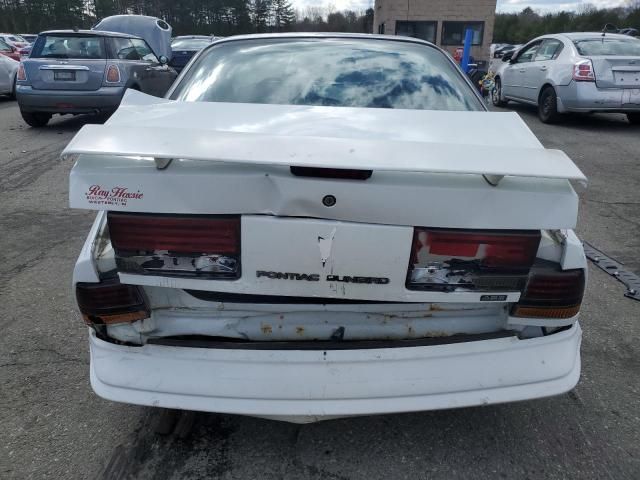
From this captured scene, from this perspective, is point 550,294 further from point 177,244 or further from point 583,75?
point 583,75

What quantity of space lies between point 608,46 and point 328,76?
793 centimetres

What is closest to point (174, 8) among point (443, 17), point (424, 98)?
point (443, 17)

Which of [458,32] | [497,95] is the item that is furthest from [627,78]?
[458,32]

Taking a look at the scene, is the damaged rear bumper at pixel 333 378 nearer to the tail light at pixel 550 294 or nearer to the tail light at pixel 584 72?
the tail light at pixel 550 294

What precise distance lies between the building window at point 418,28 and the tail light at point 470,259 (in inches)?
996

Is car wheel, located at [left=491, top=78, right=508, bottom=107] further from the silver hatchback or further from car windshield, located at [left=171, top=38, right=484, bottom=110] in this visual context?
car windshield, located at [left=171, top=38, right=484, bottom=110]

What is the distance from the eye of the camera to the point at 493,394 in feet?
5.77

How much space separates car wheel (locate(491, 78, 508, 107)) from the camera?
1147 cm

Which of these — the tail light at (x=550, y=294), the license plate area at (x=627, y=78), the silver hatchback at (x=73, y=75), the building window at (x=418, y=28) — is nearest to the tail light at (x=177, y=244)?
the tail light at (x=550, y=294)

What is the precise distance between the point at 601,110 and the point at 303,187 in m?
8.39

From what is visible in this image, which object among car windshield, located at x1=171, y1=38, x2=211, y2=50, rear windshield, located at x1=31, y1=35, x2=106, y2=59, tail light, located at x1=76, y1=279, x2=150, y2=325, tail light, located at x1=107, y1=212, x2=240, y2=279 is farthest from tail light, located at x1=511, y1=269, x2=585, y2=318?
car windshield, located at x1=171, y1=38, x2=211, y2=50

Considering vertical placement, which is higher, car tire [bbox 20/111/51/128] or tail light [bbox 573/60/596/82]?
tail light [bbox 573/60/596/82]

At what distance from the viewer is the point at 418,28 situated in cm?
2486

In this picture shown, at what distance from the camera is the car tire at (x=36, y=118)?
853cm
